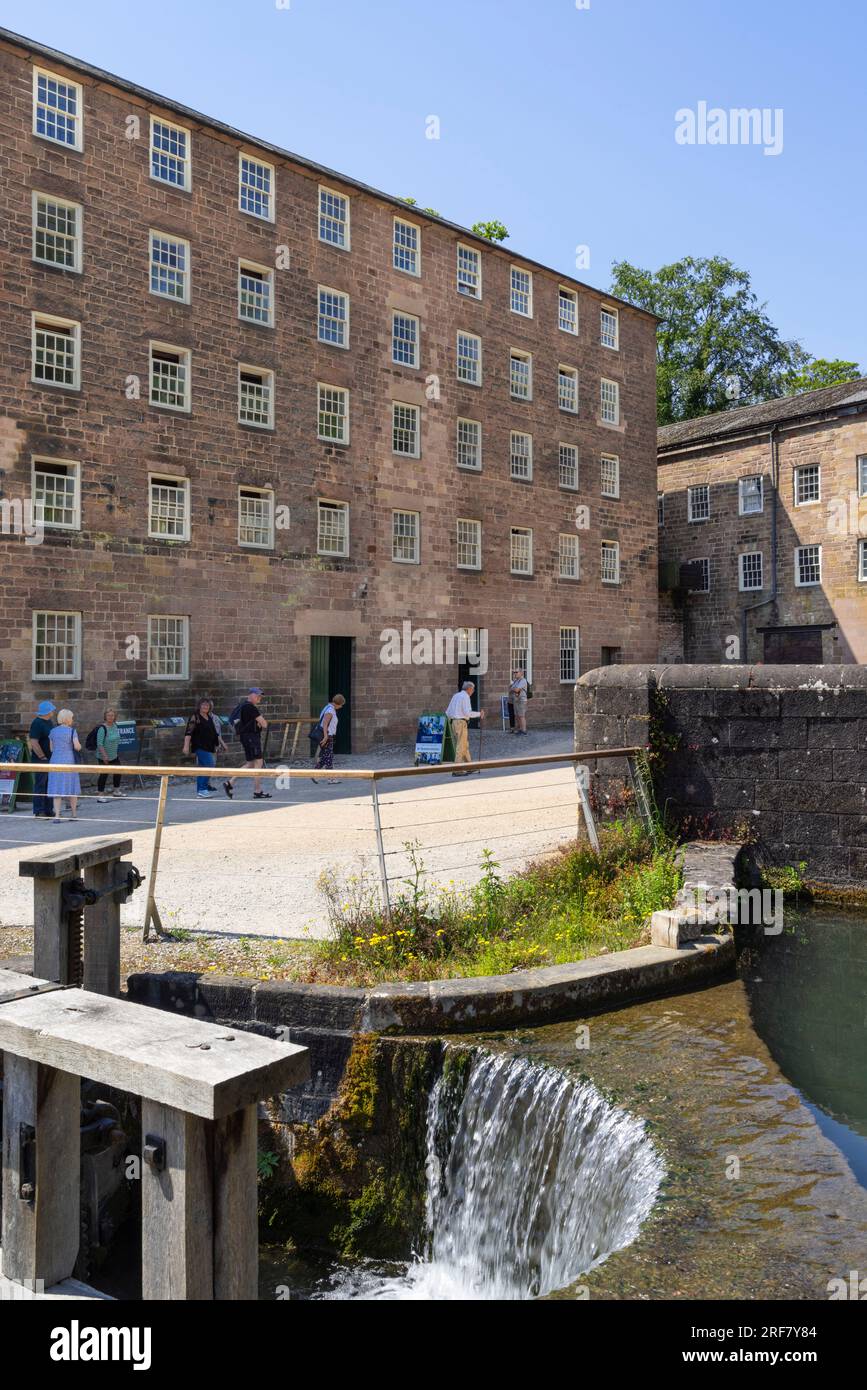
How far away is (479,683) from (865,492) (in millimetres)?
15114

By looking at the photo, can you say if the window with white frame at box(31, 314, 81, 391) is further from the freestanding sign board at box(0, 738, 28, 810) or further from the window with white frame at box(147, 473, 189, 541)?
the freestanding sign board at box(0, 738, 28, 810)

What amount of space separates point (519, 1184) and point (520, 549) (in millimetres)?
25792

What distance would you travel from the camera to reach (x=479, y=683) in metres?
28.6

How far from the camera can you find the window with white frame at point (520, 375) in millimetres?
29781

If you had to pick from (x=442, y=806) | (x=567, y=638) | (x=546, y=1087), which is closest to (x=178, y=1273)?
(x=546, y=1087)

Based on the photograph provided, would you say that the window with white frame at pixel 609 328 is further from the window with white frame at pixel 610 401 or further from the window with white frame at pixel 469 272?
the window with white frame at pixel 469 272

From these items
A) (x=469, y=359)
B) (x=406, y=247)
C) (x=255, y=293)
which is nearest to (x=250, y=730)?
(x=255, y=293)

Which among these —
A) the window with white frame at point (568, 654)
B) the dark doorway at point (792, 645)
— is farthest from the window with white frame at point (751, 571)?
the window with white frame at point (568, 654)

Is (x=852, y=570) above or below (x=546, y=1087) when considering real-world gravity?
above

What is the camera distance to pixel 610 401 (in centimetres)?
3338

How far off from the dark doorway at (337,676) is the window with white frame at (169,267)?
7906 millimetres

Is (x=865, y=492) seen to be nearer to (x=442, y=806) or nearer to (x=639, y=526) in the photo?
(x=639, y=526)

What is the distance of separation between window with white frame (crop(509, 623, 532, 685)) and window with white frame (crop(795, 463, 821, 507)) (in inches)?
483
